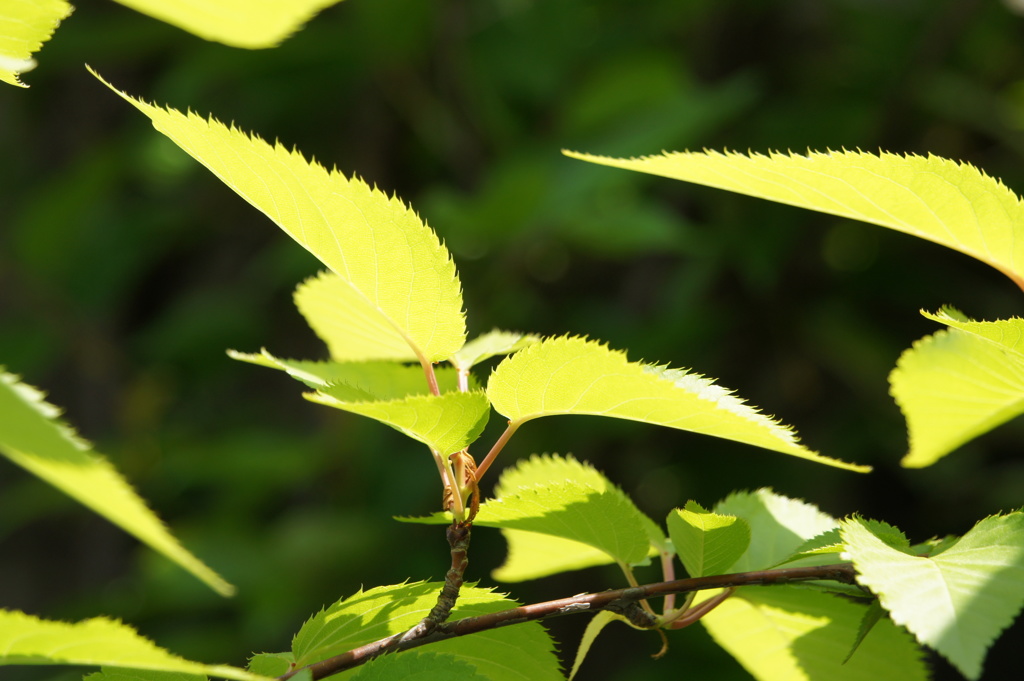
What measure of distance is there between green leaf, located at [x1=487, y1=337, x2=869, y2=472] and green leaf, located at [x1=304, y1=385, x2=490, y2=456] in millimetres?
17

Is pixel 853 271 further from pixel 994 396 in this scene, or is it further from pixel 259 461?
pixel 994 396

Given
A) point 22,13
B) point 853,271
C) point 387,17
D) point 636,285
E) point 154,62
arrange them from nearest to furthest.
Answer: point 22,13 → point 387,17 → point 853,271 → point 636,285 → point 154,62

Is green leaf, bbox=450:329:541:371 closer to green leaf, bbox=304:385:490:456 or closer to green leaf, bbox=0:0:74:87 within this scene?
green leaf, bbox=304:385:490:456

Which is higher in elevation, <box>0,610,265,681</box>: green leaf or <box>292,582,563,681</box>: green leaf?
<box>0,610,265,681</box>: green leaf

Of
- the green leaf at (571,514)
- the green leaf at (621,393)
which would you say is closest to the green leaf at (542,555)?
the green leaf at (571,514)

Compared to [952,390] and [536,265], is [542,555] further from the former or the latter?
[536,265]

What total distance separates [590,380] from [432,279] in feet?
0.22

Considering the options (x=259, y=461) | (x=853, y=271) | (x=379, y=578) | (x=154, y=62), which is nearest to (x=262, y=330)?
(x=259, y=461)

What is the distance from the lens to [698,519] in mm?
325

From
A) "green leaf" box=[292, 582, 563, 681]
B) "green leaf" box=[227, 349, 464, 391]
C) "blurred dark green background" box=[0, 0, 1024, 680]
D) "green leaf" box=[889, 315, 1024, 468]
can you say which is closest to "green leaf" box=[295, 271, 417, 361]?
"green leaf" box=[227, 349, 464, 391]

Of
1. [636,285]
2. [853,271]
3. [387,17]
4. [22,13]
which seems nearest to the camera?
[22,13]

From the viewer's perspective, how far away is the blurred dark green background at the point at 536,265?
1.37m

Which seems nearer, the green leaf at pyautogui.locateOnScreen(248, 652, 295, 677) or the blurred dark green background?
the green leaf at pyautogui.locateOnScreen(248, 652, 295, 677)

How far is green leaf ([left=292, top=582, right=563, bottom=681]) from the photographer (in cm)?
33
